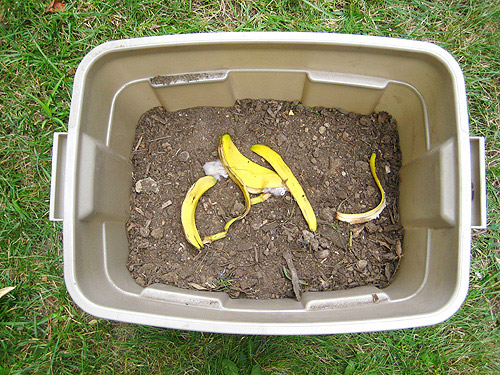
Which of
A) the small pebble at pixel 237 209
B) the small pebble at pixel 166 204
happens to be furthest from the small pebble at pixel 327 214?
the small pebble at pixel 166 204

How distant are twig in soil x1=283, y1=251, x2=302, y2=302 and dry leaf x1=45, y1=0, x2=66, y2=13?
1279 millimetres

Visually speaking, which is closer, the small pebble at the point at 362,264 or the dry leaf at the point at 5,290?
the small pebble at the point at 362,264

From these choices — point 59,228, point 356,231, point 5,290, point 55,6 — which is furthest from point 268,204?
point 55,6

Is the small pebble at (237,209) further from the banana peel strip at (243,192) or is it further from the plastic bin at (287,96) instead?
the plastic bin at (287,96)

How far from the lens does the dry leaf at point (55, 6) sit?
1396mm

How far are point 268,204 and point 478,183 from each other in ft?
1.93

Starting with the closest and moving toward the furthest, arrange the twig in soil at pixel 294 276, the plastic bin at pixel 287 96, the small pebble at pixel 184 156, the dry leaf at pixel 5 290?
1. the plastic bin at pixel 287 96
2. the twig in soil at pixel 294 276
3. the small pebble at pixel 184 156
4. the dry leaf at pixel 5 290

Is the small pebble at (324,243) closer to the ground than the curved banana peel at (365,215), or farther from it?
closer to the ground

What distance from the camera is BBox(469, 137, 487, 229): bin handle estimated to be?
88 cm

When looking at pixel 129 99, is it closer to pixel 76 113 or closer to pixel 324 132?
pixel 76 113

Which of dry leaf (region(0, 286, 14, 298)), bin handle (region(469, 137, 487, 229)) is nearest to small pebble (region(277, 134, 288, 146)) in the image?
bin handle (region(469, 137, 487, 229))

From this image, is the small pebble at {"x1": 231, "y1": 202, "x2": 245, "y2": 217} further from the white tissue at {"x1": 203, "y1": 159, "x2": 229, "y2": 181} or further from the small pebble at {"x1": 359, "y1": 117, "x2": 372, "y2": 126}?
the small pebble at {"x1": 359, "y1": 117, "x2": 372, "y2": 126}

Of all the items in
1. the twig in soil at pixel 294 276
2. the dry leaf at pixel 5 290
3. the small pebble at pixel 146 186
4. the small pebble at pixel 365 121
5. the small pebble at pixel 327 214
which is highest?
the small pebble at pixel 365 121

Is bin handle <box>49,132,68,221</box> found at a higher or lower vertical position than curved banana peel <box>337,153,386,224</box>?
higher
